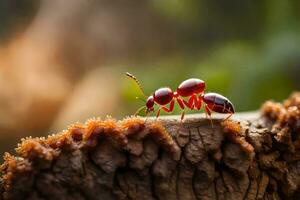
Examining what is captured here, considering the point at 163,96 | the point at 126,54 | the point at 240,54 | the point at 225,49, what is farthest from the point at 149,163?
the point at 126,54

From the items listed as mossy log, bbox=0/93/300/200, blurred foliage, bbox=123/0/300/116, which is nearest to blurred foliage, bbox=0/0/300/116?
blurred foliage, bbox=123/0/300/116

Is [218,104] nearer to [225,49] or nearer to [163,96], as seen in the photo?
[163,96]

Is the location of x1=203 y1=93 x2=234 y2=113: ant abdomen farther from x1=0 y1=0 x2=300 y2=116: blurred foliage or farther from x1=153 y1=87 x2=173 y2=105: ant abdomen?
x1=0 y1=0 x2=300 y2=116: blurred foliage

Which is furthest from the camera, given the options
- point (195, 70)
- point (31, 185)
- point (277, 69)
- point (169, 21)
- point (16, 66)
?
point (169, 21)

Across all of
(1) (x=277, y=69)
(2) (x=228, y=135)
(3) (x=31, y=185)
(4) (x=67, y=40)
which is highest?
(4) (x=67, y=40)

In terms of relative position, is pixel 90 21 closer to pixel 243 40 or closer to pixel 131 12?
pixel 131 12

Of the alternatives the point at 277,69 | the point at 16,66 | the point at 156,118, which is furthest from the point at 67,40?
the point at 156,118
